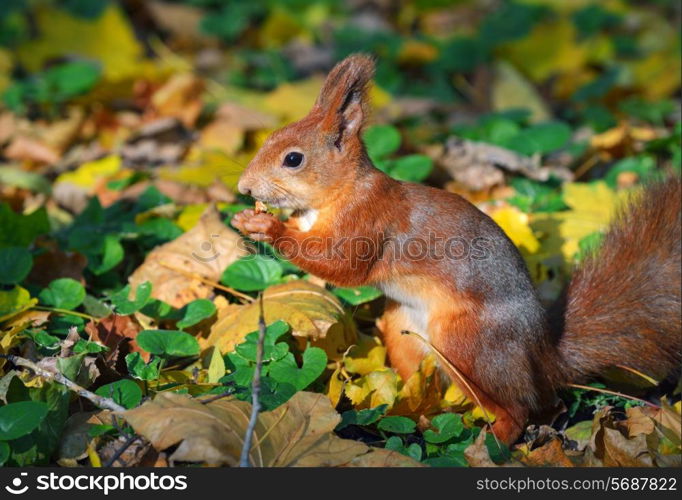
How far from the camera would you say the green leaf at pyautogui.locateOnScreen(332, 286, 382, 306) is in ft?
7.85

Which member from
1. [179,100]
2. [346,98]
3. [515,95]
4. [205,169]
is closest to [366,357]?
[346,98]

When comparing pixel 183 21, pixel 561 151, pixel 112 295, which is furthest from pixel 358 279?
pixel 183 21

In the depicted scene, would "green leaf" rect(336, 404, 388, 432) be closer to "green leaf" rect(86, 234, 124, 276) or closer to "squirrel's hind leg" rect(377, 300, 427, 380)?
"squirrel's hind leg" rect(377, 300, 427, 380)

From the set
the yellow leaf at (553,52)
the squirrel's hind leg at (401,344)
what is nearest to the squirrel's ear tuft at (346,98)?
the squirrel's hind leg at (401,344)

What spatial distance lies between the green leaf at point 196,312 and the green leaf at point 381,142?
3.41ft

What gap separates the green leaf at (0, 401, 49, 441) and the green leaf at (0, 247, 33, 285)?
0.68 meters

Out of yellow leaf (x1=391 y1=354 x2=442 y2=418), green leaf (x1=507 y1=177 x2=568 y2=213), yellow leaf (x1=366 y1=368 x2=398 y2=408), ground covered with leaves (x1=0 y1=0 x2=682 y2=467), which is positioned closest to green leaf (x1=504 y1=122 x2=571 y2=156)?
ground covered with leaves (x1=0 y1=0 x2=682 y2=467)

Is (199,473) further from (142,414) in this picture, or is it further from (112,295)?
(112,295)

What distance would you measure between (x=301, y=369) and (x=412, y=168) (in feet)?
3.98

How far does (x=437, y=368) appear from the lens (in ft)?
7.04

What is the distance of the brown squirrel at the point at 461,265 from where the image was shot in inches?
80.5

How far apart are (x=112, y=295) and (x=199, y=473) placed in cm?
90

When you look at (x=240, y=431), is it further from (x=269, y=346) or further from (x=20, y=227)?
(x=20, y=227)

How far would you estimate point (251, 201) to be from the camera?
2648 millimetres
